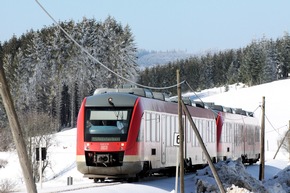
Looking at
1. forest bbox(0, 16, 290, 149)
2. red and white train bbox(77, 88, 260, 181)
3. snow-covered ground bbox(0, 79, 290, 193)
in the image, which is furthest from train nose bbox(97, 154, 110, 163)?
forest bbox(0, 16, 290, 149)

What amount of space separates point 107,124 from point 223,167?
726cm

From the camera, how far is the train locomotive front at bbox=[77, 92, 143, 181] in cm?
2517

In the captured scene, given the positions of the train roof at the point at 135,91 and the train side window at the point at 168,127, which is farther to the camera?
the train side window at the point at 168,127

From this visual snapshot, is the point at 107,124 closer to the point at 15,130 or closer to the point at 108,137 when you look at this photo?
the point at 108,137

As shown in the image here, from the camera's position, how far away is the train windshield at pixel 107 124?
83.3 feet

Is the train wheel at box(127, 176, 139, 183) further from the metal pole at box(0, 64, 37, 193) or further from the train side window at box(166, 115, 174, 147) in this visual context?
the metal pole at box(0, 64, 37, 193)

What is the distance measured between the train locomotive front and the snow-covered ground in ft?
2.40

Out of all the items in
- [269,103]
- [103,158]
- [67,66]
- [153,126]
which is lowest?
[103,158]

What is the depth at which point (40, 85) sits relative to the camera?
122m

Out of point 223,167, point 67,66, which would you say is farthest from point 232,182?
point 67,66

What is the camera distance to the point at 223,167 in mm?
30766

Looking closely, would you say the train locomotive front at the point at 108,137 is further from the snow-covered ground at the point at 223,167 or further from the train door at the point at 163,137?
the train door at the point at 163,137

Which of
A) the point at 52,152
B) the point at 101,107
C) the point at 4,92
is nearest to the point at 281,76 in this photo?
the point at 52,152

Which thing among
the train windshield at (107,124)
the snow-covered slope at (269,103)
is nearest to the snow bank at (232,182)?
the train windshield at (107,124)
